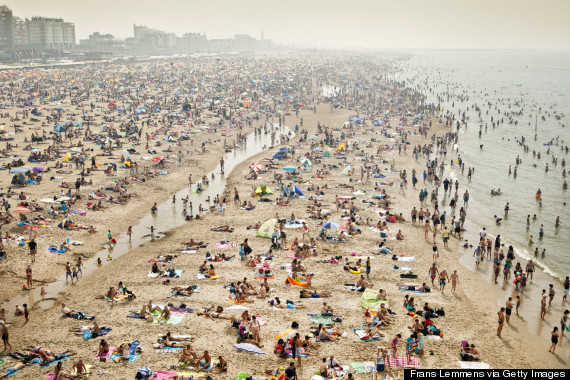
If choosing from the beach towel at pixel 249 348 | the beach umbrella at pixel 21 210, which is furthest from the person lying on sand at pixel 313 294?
the beach umbrella at pixel 21 210

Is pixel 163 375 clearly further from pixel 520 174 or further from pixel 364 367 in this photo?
pixel 520 174

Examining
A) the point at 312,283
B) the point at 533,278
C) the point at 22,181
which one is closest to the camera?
the point at 312,283

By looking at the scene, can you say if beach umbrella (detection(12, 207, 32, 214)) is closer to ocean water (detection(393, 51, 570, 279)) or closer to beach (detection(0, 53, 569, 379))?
beach (detection(0, 53, 569, 379))

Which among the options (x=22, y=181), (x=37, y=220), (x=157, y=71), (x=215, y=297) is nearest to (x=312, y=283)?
(x=215, y=297)

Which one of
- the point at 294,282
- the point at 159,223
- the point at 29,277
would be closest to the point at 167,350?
the point at 294,282

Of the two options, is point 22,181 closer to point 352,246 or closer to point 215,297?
Answer: point 215,297

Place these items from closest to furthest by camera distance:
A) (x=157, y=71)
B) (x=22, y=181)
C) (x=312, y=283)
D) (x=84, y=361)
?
(x=84, y=361), (x=312, y=283), (x=22, y=181), (x=157, y=71)
